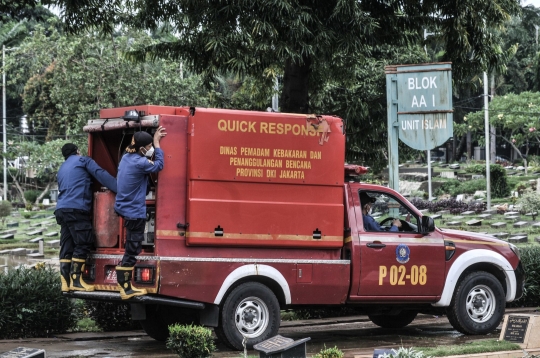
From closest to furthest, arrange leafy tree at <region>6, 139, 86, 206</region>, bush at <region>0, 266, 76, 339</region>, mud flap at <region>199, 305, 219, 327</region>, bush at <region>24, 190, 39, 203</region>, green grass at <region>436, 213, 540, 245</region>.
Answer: mud flap at <region>199, 305, 219, 327</region>
bush at <region>0, 266, 76, 339</region>
green grass at <region>436, 213, 540, 245</region>
leafy tree at <region>6, 139, 86, 206</region>
bush at <region>24, 190, 39, 203</region>

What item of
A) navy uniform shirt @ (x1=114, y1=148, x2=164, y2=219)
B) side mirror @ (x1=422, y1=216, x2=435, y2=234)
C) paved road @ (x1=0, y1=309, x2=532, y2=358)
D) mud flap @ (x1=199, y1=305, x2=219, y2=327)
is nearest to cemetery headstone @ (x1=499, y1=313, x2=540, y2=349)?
paved road @ (x1=0, y1=309, x2=532, y2=358)

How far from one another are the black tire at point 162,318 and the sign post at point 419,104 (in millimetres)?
3914

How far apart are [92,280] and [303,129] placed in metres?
2.89

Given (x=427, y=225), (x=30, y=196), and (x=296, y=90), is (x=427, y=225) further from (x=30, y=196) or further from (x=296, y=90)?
(x=30, y=196)

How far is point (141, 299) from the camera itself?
9414 millimetres

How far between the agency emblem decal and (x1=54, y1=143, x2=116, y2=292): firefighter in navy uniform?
→ 3.50 metres

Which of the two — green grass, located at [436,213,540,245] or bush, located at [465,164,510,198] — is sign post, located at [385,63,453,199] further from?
bush, located at [465,164,510,198]

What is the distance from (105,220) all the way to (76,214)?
327 mm

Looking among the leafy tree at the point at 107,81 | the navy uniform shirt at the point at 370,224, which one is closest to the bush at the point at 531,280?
the navy uniform shirt at the point at 370,224

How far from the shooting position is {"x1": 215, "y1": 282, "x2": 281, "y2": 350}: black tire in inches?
388

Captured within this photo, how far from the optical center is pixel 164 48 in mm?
14719

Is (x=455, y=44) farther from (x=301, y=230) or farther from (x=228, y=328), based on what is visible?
(x=228, y=328)

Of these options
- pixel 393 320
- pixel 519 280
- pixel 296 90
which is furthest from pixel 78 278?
pixel 519 280

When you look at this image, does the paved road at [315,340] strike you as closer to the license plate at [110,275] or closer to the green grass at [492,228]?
the license plate at [110,275]
